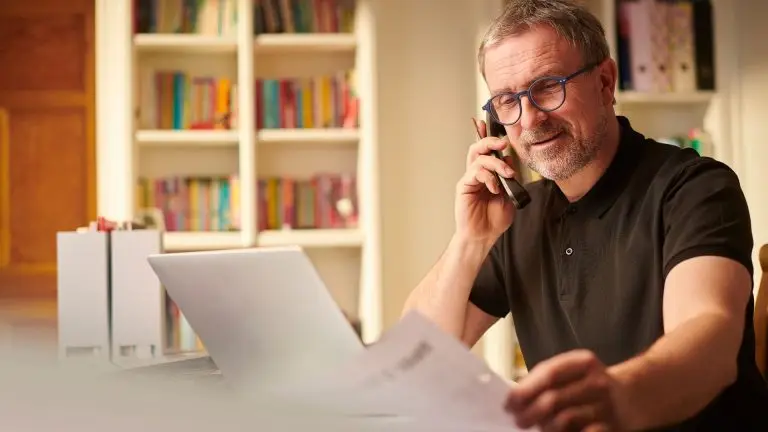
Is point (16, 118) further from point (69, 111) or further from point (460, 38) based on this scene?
point (460, 38)

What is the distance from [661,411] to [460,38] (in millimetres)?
2908

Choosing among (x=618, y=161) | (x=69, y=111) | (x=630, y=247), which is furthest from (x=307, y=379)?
(x=69, y=111)

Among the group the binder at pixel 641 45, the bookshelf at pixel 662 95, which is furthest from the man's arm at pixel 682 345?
the binder at pixel 641 45

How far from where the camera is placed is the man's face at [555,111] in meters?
1.39

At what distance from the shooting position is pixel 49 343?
53 centimetres

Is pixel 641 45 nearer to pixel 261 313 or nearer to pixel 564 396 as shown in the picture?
pixel 261 313

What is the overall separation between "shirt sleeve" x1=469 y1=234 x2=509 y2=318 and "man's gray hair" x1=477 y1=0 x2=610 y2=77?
35 cm

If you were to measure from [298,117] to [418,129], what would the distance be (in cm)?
54

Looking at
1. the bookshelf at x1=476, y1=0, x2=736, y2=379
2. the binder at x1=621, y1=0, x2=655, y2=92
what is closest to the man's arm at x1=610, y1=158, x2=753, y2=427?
the bookshelf at x1=476, y1=0, x2=736, y2=379

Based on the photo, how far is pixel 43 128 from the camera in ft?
11.8

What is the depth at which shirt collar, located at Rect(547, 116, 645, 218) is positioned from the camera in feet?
4.37

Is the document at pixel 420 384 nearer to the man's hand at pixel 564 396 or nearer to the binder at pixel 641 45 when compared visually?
the man's hand at pixel 564 396

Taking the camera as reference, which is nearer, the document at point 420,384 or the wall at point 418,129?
the document at point 420,384

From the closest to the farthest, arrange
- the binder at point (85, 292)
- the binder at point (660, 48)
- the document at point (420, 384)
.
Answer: the document at point (420, 384) → the binder at point (85, 292) → the binder at point (660, 48)
